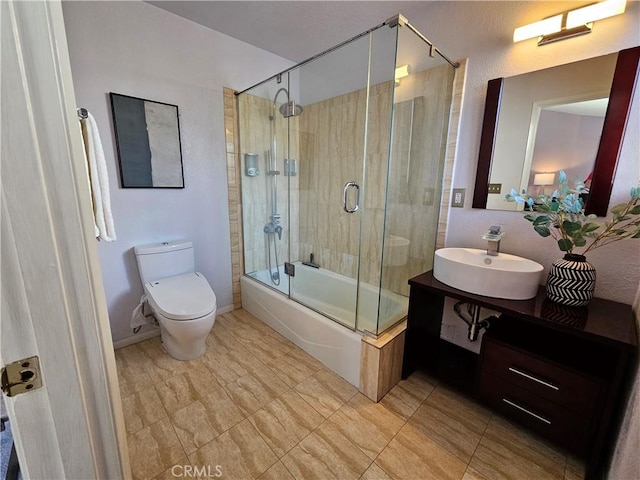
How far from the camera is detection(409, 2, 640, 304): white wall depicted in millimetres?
1271

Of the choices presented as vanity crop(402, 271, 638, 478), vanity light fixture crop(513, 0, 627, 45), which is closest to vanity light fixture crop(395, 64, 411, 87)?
vanity light fixture crop(513, 0, 627, 45)

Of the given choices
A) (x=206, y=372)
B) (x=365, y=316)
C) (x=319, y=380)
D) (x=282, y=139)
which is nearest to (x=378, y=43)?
(x=282, y=139)

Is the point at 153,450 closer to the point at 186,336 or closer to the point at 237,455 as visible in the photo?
the point at 237,455

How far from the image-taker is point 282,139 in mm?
2615

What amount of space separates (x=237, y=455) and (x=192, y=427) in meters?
0.32

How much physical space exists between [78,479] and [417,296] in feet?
5.09

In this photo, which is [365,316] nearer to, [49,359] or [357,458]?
[357,458]

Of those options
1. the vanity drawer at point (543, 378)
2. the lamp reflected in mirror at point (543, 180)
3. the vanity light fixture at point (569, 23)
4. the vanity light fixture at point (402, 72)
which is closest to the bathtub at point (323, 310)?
the vanity drawer at point (543, 378)

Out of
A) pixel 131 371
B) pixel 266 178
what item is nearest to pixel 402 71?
pixel 266 178

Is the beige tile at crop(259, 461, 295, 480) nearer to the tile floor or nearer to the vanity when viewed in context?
the tile floor

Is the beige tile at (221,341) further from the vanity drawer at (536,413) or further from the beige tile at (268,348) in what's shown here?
the vanity drawer at (536,413)

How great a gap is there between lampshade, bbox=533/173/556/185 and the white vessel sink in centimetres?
43

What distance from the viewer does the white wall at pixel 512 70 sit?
1.27 meters

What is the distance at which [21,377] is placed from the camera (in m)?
0.46
